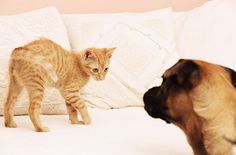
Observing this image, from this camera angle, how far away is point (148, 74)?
2035mm

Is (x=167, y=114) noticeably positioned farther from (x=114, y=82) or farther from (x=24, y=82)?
(x=114, y=82)

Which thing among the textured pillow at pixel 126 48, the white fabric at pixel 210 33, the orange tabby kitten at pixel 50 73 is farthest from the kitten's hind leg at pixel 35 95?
the white fabric at pixel 210 33

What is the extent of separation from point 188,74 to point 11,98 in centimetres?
87

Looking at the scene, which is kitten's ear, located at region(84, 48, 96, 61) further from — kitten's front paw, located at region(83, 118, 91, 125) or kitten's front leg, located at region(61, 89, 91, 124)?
kitten's front paw, located at region(83, 118, 91, 125)

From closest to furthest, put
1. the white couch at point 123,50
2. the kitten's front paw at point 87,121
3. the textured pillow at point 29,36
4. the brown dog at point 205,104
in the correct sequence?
the brown dog at point 205,104 < the white couch at point 123,50 < the kitten's front paw at point 87,121 < the textured pillow at point 29,36

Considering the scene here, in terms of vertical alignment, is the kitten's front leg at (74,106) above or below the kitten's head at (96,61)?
below

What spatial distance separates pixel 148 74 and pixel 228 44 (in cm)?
43

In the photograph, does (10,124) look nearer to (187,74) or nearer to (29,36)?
(29,36)

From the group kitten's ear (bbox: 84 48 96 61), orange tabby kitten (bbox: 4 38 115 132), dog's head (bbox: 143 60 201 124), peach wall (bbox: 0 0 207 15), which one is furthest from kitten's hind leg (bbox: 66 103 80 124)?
peach wall (bbox: 0 0 207 15)

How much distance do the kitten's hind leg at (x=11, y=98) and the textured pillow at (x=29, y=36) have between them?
0.10 m

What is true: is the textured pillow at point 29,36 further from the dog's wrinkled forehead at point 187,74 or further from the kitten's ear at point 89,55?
the dog's wrinkled forehead at point 187,74

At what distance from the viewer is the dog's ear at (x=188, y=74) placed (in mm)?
1075

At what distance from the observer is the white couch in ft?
5.15

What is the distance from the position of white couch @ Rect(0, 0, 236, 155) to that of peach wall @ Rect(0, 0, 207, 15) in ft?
0.94
